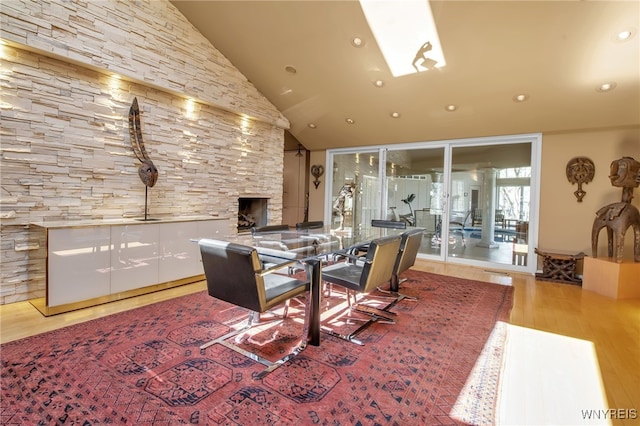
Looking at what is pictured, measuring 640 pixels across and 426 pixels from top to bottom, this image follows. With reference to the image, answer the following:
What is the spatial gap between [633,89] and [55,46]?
21.1 ft

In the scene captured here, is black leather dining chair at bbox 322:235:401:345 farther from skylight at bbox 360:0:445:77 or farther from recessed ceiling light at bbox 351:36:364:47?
recessed ceiling light at bbox 351:36:364:47

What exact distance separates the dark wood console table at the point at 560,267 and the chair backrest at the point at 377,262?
3.32 metres

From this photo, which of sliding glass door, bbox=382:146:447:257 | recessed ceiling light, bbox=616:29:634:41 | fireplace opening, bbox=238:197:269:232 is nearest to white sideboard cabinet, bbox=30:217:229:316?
fireplace opening, bbox=238:197:269:232

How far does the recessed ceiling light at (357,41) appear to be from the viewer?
4.02 m

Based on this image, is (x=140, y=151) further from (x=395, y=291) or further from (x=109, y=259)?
(x=395, y=291)

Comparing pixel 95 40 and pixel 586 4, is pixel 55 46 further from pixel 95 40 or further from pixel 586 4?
pixel 586 4

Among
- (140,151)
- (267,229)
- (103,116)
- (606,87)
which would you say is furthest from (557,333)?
(103,116)

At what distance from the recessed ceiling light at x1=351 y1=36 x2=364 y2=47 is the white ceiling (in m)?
0.05

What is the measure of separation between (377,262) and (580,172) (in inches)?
162

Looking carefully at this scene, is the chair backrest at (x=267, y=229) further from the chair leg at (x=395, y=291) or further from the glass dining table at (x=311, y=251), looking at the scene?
the chair leg at (x=395, y=291)

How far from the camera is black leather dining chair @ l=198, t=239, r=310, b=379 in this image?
1.96 metres

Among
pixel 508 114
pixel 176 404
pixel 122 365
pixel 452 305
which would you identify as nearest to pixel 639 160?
pixel 508 114

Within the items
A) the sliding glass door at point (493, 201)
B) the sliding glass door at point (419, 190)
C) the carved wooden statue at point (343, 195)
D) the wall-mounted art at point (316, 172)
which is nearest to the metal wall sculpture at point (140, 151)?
the carved wooden statue at point (343, 195)

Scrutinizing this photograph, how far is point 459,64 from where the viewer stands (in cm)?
406
